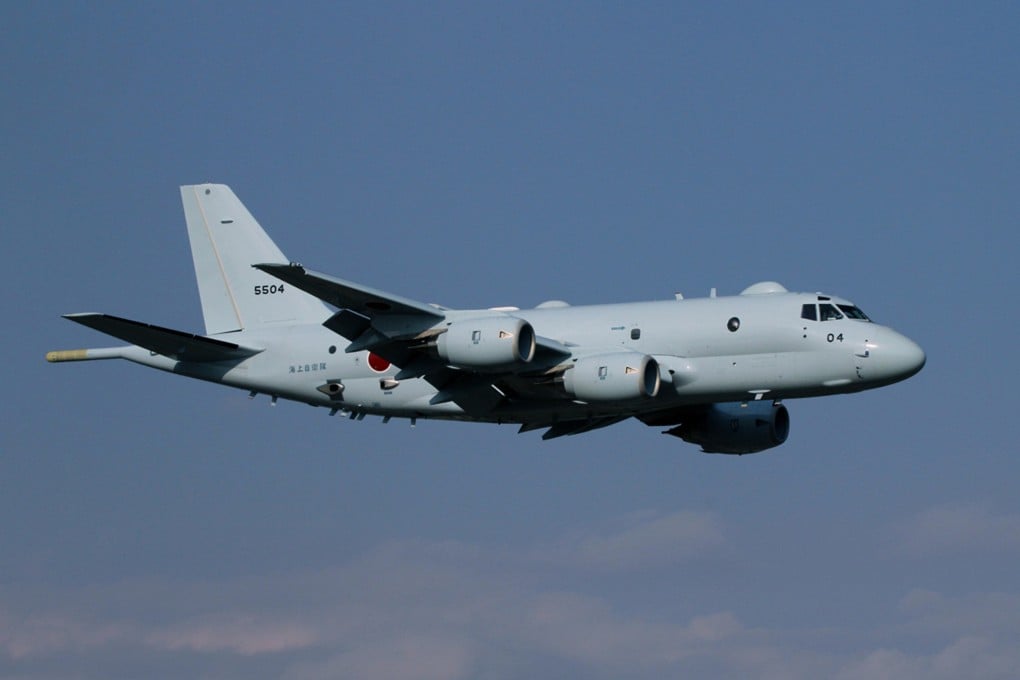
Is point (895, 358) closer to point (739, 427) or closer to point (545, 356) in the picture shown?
point (739, 427)

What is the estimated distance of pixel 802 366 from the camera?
54312mm

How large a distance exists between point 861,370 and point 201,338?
71.9 ft

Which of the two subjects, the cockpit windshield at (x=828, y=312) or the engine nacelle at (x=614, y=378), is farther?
the cockpit windshield at (x=828, y=312)

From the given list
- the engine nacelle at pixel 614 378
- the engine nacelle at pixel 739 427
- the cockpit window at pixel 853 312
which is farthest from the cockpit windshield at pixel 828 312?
the engine nacelle at pixel 739 427

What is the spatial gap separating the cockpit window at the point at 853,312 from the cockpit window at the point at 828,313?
→ 12.6 inches

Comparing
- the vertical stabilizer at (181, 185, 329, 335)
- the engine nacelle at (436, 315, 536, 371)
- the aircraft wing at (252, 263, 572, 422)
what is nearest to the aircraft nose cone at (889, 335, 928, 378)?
the aircraft wing at (252, 263, 572, 422)

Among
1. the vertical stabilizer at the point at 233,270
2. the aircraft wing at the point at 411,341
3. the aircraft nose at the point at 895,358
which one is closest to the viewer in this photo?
the aircraft wing at the point at 411,341

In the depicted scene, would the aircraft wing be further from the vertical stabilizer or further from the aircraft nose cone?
the aircraft nose cone

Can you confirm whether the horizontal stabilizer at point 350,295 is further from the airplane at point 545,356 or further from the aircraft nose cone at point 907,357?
the aircraft nose cone at point 907,357

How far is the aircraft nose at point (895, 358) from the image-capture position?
177 feet

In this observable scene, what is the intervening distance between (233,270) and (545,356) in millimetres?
14437

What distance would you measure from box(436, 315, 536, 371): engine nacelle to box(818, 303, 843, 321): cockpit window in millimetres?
9331

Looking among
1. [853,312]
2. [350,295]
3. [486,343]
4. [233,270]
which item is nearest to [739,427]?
[853,312]

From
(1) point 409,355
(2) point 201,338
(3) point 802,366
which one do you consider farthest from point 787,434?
(2) point 201,338
